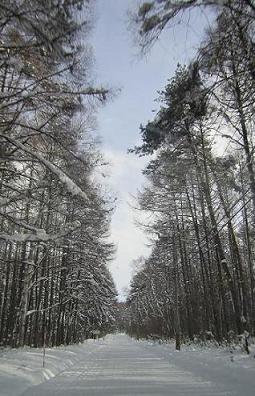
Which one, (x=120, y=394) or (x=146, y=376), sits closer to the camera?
(x=120, y=394)

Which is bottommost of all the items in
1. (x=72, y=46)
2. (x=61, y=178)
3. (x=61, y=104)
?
(x=61, y=178)

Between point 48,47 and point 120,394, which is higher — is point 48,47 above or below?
above

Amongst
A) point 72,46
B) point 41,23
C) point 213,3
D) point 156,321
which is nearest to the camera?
point 213,3

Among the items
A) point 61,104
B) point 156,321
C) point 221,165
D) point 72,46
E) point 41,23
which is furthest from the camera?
point 156,321

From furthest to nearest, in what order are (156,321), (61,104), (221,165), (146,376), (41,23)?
(156,321) → (221,165) → (146,376) → (61,104) → (41,23)

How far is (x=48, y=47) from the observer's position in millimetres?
7711

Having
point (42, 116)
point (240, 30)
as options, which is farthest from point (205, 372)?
point (240, 30)

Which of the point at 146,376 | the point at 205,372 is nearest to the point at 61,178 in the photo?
the point at 146,376

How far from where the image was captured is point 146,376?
10.9 meters

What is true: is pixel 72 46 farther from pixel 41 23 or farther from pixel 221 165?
pixel 221 165

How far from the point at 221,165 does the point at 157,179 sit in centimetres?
574

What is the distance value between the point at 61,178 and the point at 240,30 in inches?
170

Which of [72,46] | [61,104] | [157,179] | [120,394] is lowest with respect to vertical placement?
[120,394]

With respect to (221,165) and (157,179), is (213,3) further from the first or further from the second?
(157,179)
